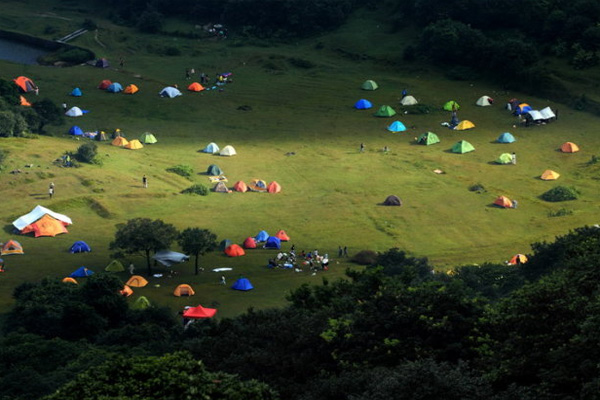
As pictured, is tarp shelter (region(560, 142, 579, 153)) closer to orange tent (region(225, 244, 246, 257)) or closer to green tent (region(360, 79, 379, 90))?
green tent (region(360, 79, 379, 90))

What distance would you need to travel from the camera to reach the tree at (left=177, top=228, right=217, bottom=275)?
57281mm

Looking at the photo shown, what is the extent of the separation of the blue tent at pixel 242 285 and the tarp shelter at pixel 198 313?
357 cm

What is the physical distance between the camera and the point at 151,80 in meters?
95.4

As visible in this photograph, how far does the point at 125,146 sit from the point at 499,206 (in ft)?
81.6

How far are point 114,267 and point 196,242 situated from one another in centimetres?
407

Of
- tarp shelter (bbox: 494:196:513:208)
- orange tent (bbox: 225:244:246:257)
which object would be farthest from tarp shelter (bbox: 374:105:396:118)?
orange tent (bbox: 225:244:246:257)

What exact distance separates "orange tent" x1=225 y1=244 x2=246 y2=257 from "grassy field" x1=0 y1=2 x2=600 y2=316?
52cm

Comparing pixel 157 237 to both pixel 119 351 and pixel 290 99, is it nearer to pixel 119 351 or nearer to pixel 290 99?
pixel 119 351

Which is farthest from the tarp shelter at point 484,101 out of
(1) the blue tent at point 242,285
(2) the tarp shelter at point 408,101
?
(1) the blue tent at point 242,285

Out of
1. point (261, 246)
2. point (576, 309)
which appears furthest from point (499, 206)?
point (576, 309)

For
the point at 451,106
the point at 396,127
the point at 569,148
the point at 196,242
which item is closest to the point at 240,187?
the point at 196,242

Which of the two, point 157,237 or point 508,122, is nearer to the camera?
point 157,237

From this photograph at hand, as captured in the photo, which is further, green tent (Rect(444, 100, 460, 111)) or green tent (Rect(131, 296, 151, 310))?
green tent (Rect(444, 100, 460, 111))

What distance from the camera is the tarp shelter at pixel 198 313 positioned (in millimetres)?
50938
